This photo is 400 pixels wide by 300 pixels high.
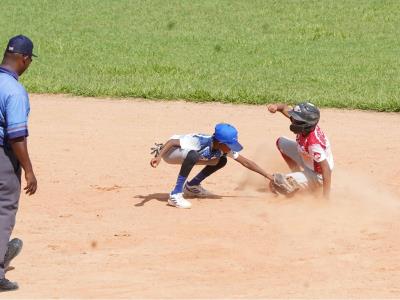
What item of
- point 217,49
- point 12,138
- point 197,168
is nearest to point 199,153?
point 197,168

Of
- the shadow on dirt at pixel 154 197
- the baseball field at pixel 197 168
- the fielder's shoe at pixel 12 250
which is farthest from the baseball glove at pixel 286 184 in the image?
the fielder's shoe at pixel 12 250

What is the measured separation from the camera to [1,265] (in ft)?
25.5

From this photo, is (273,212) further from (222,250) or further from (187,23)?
(187,23)

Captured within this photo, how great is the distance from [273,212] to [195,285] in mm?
2478

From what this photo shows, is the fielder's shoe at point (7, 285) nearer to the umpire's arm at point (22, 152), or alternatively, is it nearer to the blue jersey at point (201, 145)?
the umpire's arm at point (22, 152)

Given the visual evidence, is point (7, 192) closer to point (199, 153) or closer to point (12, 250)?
point (12, 250)

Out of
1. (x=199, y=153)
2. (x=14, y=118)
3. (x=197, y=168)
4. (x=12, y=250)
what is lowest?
(x=197, y=168)

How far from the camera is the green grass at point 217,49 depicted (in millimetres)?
16766

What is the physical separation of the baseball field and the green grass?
0.06 metres

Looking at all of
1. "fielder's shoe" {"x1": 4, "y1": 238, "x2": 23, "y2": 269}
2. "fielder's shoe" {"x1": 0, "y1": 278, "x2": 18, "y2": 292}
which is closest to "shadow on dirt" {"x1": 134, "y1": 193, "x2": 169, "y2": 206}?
"fielder's shoe" {"x1": 4, "y1": 238, "x2": 23, "y2": 269}

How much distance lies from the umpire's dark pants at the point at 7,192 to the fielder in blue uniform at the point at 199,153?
7.93ft

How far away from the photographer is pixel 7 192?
777 centimetres

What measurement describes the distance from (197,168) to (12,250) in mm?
4284

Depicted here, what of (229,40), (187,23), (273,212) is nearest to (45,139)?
(273,212)
